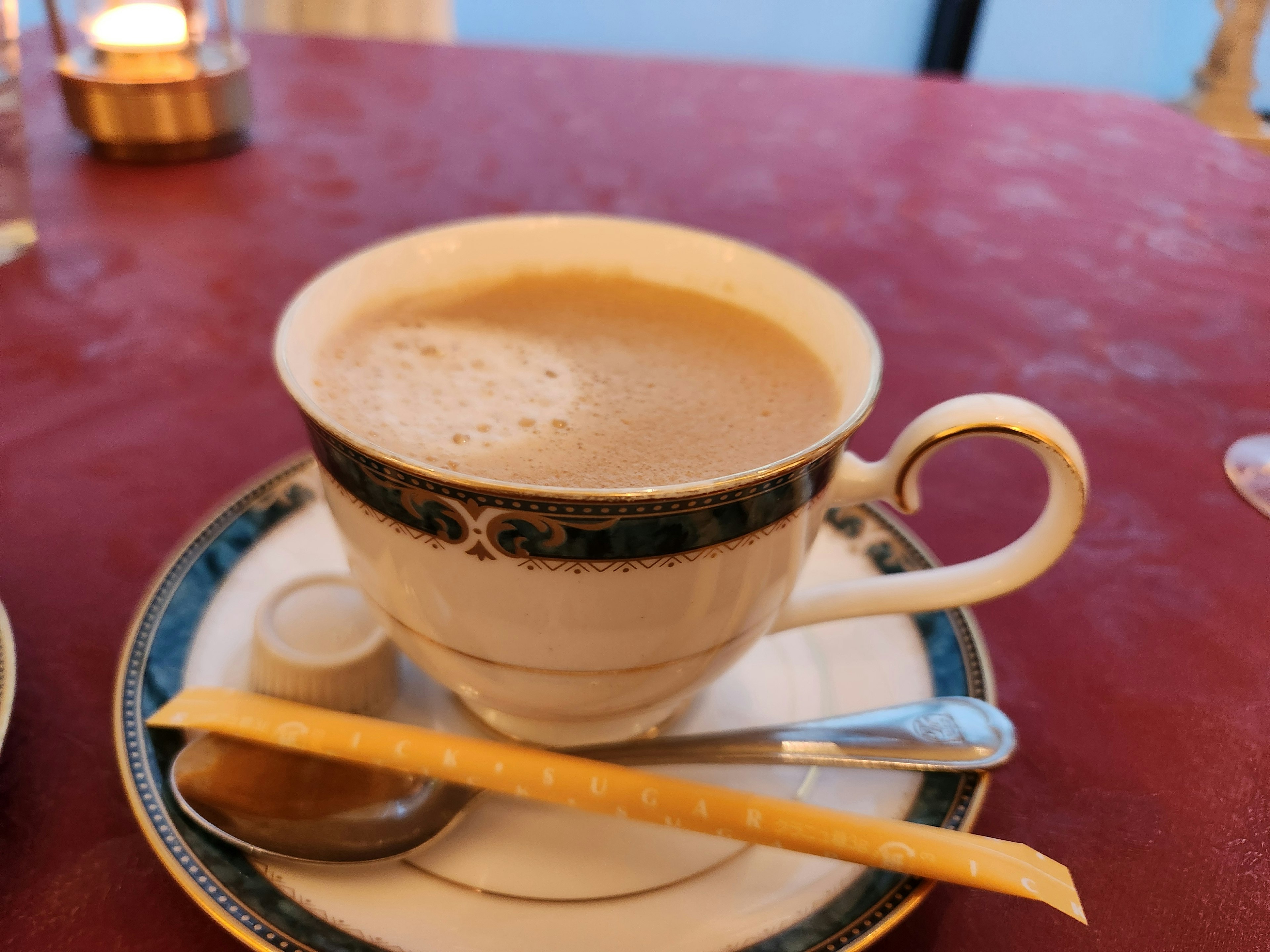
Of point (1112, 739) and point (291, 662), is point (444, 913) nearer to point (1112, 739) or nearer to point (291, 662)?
point (291, 662)

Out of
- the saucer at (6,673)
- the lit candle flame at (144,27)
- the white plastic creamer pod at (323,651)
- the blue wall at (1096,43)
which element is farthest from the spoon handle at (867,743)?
the blue wall at (1096,43)

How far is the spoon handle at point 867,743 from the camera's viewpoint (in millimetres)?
534

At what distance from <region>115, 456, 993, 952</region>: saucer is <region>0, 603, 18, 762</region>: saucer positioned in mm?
54

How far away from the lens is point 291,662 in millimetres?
571

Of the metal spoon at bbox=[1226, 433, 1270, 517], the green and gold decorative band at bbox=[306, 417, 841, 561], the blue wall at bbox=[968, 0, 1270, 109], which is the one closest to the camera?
the green and gold decorative band at bbox=[306, 417, 841, 561]

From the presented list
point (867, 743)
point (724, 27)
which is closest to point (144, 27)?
point (867, 743)

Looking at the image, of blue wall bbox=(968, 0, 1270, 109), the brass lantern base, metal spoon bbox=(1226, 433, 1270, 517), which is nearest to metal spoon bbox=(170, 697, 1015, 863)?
metal spoon bbox=(1226, 433, 1270, 517)

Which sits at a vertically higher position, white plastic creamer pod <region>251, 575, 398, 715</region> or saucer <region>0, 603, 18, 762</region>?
saucer <region>0, 603, 18, 762</region>

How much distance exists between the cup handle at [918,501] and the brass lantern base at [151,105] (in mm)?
1112

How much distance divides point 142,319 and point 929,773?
0.87 meters

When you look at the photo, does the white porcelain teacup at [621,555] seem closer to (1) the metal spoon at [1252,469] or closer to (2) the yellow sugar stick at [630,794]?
(2) the yellow sugar stick at [630,794]

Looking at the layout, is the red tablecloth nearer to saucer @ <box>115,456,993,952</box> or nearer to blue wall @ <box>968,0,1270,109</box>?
saucer @ <box>115,456,993,952</box>

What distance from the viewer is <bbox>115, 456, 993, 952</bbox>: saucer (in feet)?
1.50

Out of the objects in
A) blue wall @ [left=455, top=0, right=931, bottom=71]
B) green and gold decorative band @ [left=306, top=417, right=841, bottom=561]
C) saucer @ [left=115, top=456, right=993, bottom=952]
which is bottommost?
blue wall @ [left=455, top=0, right=931, bottom=71]
